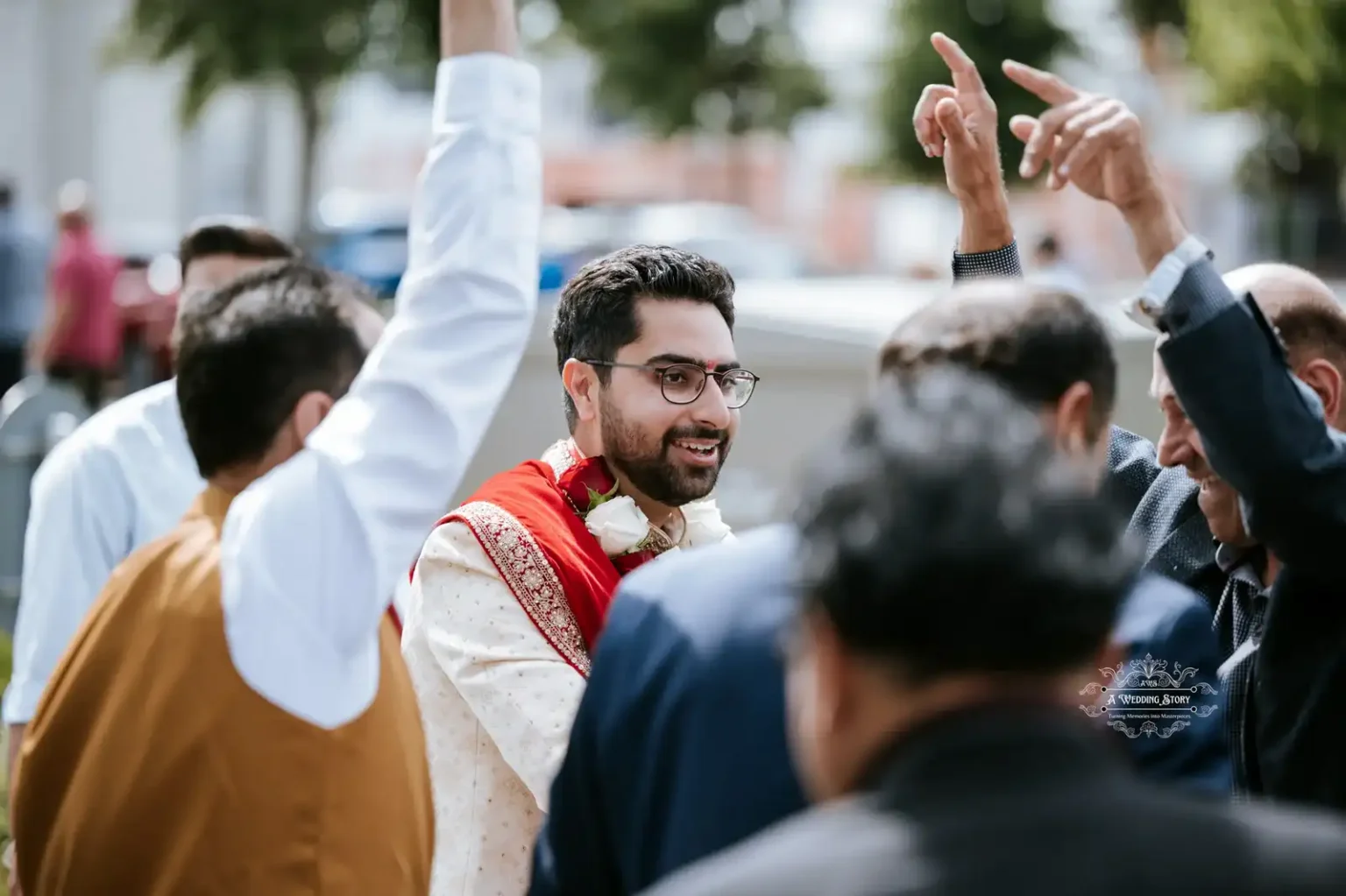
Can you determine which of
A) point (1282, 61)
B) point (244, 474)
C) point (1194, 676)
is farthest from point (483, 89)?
point (1282, 61)

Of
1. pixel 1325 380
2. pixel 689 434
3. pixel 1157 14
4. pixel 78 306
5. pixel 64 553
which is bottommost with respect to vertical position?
pixel 78 306

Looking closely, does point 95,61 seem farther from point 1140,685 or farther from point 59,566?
point 1140,685

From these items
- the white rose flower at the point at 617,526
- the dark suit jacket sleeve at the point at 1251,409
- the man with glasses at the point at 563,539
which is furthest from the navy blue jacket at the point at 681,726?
the white rose flower at the point at 617,526

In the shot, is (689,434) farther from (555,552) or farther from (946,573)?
(946,573)

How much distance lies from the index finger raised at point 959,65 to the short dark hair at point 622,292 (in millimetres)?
492

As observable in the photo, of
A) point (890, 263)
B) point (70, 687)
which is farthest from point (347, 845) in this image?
point (890, 263)

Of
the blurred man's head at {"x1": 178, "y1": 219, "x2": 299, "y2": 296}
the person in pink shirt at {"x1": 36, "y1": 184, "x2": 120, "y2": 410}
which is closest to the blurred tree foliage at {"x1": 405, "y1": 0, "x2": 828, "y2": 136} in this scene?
the person in pink shirt at {"x1": 36, "y1": 184, "x2": 120, "y2": 410}

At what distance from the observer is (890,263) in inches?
1657

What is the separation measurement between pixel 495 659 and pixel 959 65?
122 cm

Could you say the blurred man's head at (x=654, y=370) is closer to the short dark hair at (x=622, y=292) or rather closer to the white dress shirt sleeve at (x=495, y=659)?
the short dark hair at (x=622, y=292)

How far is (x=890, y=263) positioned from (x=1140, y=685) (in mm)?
40271

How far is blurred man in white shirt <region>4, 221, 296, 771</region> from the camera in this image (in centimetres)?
359

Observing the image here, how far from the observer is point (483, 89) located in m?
2.10

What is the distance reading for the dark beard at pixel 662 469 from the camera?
A: 121 inches
